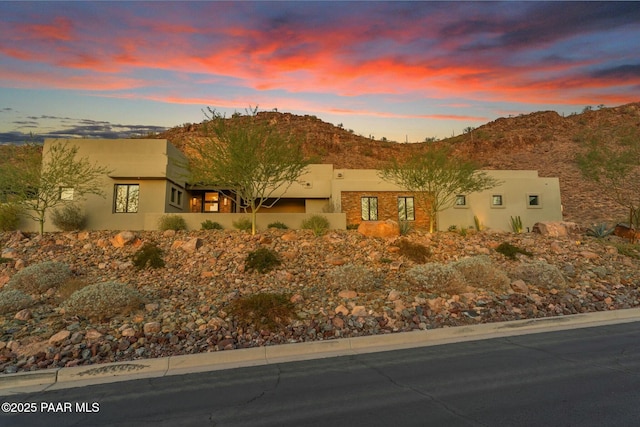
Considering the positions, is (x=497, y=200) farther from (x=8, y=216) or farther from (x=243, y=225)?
(x=8, y=216)

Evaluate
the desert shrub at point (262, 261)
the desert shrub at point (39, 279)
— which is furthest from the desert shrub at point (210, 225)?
the desert shrub at point (39, 279)

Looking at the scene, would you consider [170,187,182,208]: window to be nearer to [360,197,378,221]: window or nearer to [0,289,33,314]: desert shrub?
[360,197,378,221]: window

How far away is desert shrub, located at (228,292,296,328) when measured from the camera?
8289mm

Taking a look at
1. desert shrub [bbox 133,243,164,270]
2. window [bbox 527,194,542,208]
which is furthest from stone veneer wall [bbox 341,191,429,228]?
desert shrub [bbox 133,243,164,270]

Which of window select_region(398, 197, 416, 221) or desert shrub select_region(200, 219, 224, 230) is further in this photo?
window select_region(398, 197, 416, 221)

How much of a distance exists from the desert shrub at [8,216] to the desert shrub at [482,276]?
2405 cm

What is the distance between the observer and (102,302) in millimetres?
8688

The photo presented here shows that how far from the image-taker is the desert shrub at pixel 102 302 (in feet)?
28.1

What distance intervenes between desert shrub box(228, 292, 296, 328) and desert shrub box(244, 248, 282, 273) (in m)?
3.24

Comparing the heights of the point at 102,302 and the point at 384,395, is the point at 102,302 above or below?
above

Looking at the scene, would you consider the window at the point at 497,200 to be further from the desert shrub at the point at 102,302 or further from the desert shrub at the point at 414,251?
the desert shrub at the point at 102,302

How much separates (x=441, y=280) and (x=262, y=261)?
5.95 m

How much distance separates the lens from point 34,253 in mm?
14891

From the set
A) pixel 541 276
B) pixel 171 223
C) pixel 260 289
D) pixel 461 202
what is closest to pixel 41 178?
pixel 171 223
